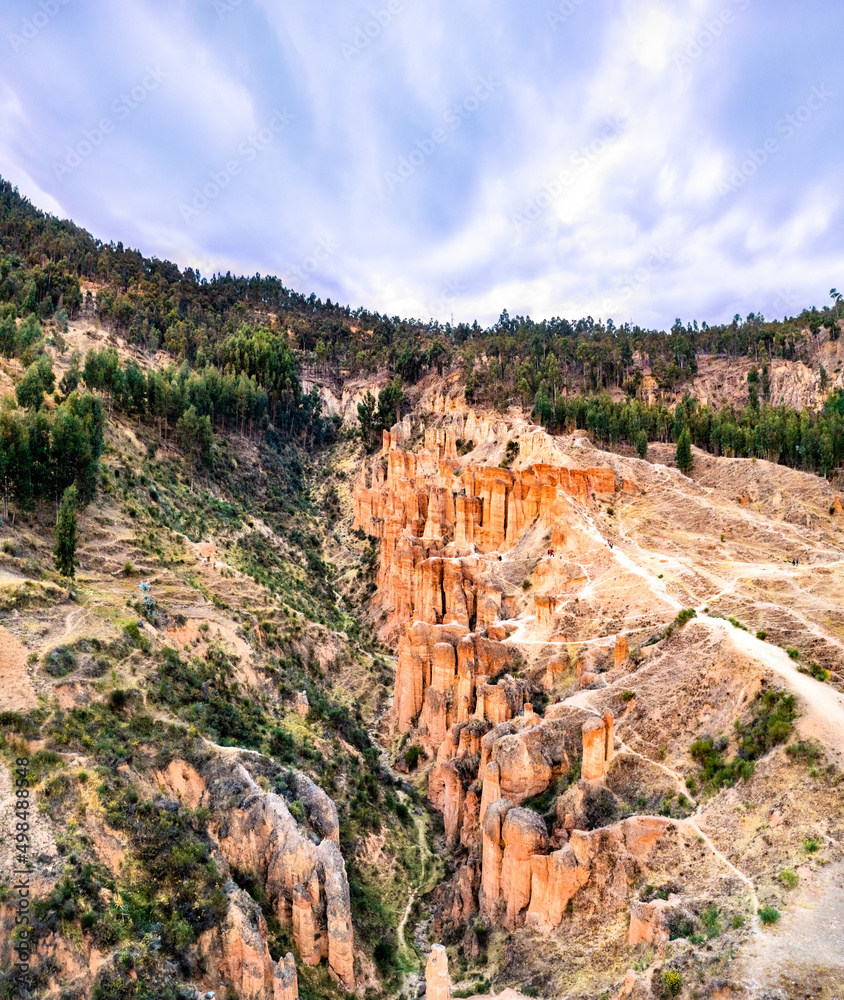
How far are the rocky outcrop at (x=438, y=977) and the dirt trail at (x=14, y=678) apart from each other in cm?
1982

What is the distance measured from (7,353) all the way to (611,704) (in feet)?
235

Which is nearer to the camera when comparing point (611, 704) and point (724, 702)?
point (724, 702)

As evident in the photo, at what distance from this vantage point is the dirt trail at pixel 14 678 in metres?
25.5

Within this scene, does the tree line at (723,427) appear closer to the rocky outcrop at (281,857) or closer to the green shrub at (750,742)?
the green shrub at (750,742)

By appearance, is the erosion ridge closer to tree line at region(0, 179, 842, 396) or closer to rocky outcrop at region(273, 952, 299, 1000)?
rocky outcrop at region(273, 952, 299, 1000)

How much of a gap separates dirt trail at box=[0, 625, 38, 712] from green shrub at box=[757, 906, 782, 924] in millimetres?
28830

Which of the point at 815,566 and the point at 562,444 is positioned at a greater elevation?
the point at 562,444

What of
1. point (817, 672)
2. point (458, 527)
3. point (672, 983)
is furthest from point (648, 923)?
point (458, 527)

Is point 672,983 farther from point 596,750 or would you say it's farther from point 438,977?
point 596,750

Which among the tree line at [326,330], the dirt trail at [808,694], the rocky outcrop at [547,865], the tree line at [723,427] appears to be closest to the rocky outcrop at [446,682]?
the rocky outcrop at [547,865]

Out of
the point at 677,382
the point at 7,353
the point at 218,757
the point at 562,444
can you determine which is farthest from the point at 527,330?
the point at 218,757

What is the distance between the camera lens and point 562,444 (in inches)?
3066

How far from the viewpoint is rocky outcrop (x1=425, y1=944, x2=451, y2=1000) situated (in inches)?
984

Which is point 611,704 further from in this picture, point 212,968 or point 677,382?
point 677,382
